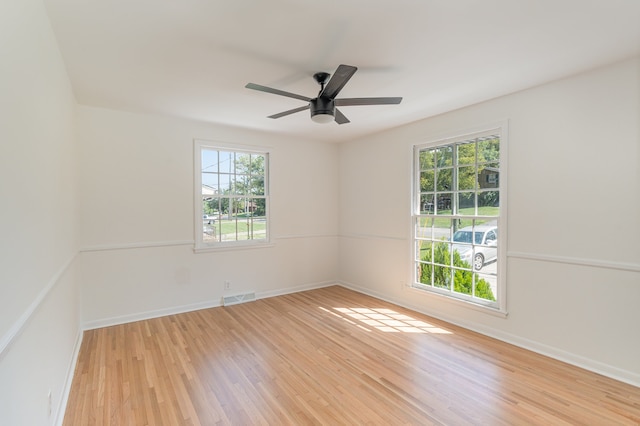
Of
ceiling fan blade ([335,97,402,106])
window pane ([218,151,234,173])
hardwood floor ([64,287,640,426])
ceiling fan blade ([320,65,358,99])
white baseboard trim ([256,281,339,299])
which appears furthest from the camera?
white baseboard trim ([256,281,339,299])

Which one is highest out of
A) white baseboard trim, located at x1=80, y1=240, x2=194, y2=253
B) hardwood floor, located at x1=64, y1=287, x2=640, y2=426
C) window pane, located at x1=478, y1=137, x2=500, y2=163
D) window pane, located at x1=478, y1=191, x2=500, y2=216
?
window pane, located at x1=478, y1=137, x2=500, y2=163

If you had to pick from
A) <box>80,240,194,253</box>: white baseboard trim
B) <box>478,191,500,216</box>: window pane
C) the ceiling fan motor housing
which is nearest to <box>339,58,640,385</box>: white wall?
<box>478,191,500,216</box>: window pane

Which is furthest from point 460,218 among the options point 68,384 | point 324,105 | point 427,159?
point 68,384

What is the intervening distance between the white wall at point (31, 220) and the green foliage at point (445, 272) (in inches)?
154

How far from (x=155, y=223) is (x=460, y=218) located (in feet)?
12.9

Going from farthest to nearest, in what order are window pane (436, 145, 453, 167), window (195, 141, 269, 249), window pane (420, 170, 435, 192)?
window (195, 141, 269, 249) < window pane (420, 170, 435, 192) < window pane (436, 145, 453, 167)

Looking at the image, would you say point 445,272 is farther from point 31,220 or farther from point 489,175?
point 31,220

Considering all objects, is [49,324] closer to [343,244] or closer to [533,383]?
[533,383]

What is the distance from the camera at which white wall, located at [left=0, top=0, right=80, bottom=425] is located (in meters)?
1.18

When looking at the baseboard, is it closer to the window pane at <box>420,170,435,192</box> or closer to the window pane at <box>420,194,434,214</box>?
the window pane at <box>420,194,434,214</box>

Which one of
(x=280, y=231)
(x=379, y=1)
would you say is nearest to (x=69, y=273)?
(x=280, y=231)

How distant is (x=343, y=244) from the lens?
18.7ft

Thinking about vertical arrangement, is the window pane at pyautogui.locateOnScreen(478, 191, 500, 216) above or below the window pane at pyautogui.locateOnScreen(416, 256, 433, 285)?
above

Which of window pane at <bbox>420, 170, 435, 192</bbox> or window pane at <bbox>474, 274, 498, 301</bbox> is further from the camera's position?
window pane at <bbox>420, 170, 435, 192</bbox>
